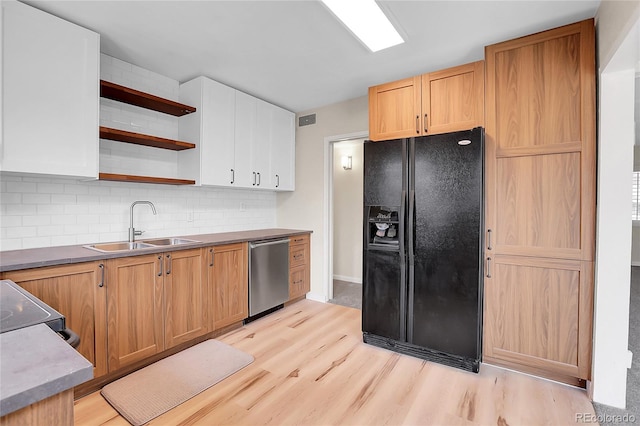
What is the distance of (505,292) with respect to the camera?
2.30 m

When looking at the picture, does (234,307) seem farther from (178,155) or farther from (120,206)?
(178,155)

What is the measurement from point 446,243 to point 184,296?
214 cm

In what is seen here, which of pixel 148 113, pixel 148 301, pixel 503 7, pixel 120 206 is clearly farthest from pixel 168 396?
pixel 503 7

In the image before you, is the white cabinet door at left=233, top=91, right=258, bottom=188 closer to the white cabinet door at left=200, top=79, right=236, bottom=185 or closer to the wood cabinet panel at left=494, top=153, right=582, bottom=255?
the white cabinet door at left=200, top=79, right=236, bottom=185

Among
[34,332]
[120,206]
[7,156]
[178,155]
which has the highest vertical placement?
[178,155]

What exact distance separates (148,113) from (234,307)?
2.02 m

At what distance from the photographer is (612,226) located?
190 centimetres

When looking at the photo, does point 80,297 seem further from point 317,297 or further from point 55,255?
point 317,297

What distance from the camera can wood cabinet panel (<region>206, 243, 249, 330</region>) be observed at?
283 centimetres

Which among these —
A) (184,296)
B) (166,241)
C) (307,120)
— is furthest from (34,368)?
(307,120)

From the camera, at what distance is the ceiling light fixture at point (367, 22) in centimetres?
195

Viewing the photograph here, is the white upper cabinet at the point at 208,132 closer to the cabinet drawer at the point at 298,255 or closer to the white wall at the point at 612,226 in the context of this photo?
the cabinet drawer at the point at 298,255

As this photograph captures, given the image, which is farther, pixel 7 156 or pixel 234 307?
pixel 234 307

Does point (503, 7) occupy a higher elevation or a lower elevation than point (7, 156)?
higher
